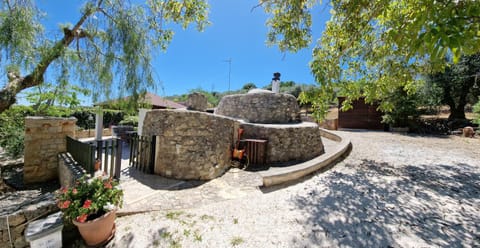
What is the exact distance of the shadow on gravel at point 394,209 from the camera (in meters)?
2.25

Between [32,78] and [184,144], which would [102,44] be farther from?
[184,144]

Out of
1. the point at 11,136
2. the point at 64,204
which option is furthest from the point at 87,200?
the point at 11,136

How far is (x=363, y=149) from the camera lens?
6910mm

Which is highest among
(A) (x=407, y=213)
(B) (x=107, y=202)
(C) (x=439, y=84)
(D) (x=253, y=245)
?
(C) (x=439, y=84)

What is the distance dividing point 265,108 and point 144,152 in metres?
5.16

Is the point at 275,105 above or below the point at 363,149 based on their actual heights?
above

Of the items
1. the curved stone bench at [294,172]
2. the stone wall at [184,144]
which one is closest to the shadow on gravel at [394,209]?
the curved stone bench at [294,172]

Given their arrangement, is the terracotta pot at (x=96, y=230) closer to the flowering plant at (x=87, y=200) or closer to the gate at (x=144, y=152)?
the flowering plant at (x=87, y=200)

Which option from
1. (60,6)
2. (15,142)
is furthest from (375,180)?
(15,142)

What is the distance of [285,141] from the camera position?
20.6ft

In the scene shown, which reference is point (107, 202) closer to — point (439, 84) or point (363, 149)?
point (363, 149)

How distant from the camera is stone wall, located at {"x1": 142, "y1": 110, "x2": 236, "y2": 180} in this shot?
443 centimetres

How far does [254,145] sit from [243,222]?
3.33 meters

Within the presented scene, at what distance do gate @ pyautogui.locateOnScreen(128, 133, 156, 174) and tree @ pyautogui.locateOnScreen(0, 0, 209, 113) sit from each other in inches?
54.8
